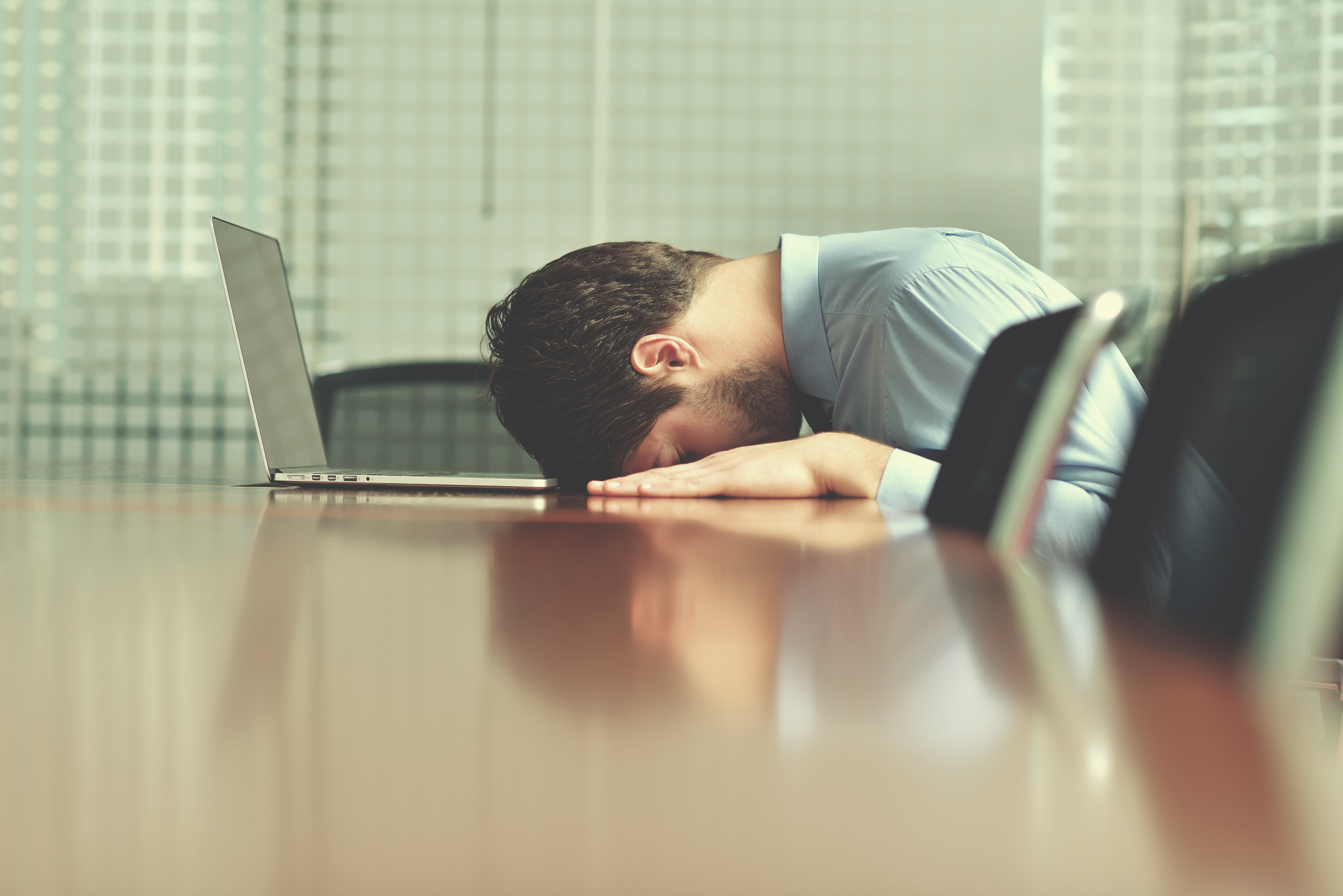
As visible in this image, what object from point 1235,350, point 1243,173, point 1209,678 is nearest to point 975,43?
point 1243,173

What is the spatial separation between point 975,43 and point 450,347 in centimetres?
148

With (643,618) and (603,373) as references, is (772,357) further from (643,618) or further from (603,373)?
(643,618)

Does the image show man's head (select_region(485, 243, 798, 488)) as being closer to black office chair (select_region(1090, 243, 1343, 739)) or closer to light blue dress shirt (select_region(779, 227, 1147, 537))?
light blue dress shirt (select_region(779, 227, 1147, 537))

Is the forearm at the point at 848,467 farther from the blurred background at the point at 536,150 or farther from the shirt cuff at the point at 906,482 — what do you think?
the blurred background at the point at 536,150

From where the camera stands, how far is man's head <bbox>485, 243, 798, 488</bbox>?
0.92 m

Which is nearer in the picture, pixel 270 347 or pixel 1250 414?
pixel 1250 414

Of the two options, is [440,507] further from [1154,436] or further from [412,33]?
[412,33]

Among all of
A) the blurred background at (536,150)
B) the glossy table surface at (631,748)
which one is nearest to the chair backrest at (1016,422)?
the glossy table surface at (631,748)

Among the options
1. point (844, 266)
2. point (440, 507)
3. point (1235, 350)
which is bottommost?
point (440, 507)

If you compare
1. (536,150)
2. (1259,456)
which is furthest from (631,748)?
(536,150)

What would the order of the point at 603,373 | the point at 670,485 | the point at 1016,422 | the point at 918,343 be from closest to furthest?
the point at 1016,422 → the point at 670,485 → the point at 918,343 → the point at 603,373

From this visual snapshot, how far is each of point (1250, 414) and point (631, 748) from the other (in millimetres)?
447

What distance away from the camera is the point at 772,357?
100 cm

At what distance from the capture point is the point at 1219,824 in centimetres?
7
